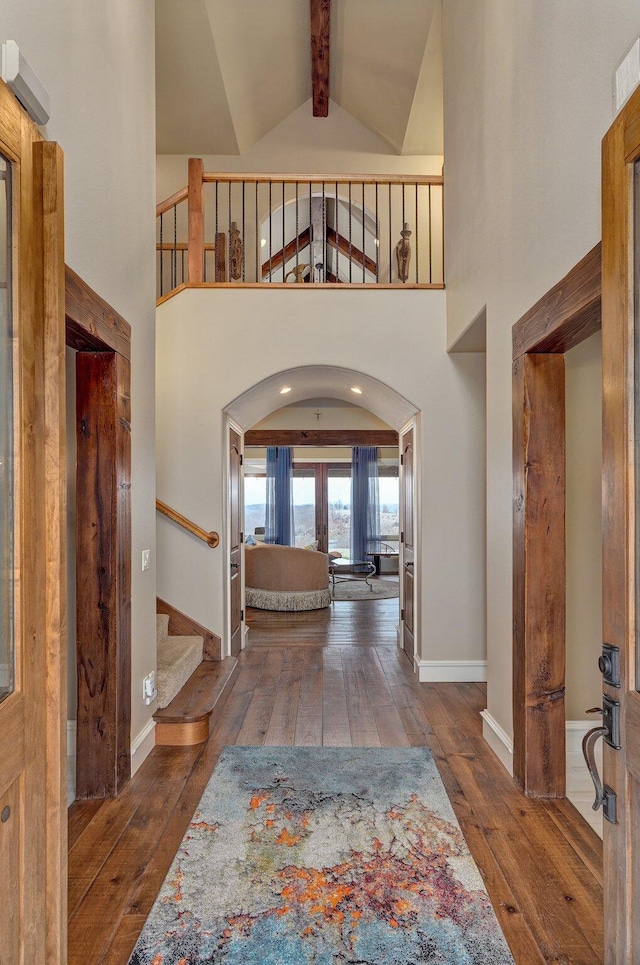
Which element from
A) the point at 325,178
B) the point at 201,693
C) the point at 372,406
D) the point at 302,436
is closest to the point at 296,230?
the point at 325,178

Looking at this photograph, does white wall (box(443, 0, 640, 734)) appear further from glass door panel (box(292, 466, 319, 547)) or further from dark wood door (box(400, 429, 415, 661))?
glass door panel (box(292, 466, 319, 547))

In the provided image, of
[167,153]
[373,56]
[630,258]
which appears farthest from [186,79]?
[630,258]

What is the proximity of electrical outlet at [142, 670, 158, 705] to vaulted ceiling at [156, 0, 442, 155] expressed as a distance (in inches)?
217

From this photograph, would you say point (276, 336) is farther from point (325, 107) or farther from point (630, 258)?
point (325, 107)

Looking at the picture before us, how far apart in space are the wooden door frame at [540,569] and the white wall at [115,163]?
1.86 meters

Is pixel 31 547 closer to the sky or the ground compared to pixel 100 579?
closer to the sky

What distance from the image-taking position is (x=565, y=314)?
2275mm

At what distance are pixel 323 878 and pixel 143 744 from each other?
1.33m

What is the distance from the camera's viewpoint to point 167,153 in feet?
23.5

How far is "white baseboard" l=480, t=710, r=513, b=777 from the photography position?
9.64 ft

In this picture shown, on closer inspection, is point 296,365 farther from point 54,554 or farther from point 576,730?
point 54,554

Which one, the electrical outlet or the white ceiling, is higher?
the white ceiling

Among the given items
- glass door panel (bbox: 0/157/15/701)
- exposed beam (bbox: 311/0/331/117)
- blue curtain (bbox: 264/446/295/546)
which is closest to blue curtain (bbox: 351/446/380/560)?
blue curtain (bbox: 264/446/295/546)

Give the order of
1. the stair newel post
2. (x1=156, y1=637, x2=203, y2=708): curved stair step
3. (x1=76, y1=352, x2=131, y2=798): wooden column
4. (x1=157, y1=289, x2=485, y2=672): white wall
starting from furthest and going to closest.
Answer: the stair newel post → (x1=157, y1=289, x2=485, y2=672): white wall → (x1=156, y1=637, x2=203, y2=708): curved stair step → (x1=76, y1=352, x2=131, y2=798): wooden column
